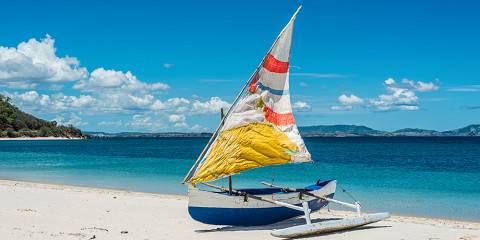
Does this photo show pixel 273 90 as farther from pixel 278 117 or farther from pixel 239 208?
pixel 239 208

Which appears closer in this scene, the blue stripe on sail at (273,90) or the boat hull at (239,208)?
the boat hull at (239,208)

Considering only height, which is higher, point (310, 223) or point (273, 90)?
point (273, 90)

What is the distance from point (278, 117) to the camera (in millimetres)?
18609

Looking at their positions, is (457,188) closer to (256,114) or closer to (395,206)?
(395,206)

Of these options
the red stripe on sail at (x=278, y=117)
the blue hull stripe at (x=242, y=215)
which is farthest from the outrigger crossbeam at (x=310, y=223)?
the red stripe on sail at (x=278, y=117)

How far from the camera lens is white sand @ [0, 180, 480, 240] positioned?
1686 cm

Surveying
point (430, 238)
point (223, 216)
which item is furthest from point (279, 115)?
point (430, 238)

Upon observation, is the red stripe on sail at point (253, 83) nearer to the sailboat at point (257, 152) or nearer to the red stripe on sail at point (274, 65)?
the sailboat at point (257, 152)

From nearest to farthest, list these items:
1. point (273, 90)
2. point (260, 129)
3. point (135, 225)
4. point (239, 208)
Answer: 1. point (239, 208)
2. point (260, 129)
3. point (273, 90)
4. point (135, 225)

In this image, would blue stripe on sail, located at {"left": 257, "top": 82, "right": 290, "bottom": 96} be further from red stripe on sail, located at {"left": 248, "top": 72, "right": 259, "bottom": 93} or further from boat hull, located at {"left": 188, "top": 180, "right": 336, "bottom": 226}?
boat hull, located at {"left": 188, "top": 180, "right": 336, "bottom": 226}

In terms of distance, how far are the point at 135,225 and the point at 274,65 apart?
7524mm

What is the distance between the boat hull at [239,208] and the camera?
17.3m

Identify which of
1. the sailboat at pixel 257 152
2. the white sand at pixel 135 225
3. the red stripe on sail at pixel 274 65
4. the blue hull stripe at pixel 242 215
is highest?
the red stripe on sail at pixel 274 65

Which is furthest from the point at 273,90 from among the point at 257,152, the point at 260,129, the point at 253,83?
the point at 257,152
